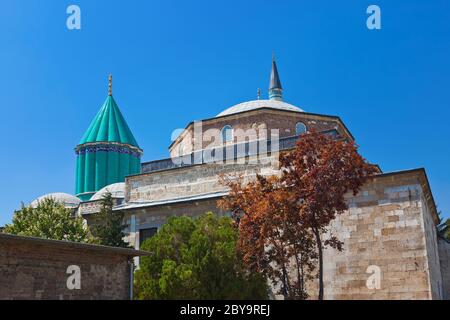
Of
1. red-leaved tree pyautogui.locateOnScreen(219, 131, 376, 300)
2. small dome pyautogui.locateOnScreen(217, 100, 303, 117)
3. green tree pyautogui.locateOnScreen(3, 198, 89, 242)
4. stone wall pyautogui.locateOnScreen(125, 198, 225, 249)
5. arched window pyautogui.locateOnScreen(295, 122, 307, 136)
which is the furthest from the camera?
small dome pyautogui.locateOnScreen(217, 100, 303, 117)

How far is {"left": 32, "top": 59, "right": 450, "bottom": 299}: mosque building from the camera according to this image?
581 inches

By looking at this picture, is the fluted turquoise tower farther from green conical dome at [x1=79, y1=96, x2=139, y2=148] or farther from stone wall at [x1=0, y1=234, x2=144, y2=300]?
stone wall at [x1=0, y1=234, x2=144, y2=300]

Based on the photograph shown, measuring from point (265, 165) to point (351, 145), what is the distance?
6.45 m

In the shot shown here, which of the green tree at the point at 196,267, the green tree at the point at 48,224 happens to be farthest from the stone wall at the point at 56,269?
the green tree at the point at 48,224

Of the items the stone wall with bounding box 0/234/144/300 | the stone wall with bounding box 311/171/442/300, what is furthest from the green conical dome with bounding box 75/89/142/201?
the stone wall with bounding box 0/234/144/300

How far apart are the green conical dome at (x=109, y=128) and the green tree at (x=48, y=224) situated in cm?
1780

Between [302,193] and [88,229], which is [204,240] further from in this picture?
[88,229]

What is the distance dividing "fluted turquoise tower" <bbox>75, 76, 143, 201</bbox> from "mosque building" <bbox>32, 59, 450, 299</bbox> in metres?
9.52

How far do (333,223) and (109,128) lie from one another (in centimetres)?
2534

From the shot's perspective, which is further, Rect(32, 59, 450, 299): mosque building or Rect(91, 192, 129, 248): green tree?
Rect(91, 192, 129, 248): green tree

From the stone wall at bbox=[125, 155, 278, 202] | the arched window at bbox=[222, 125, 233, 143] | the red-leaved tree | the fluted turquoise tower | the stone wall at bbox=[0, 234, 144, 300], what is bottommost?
the stone wall at bbox=[0, 234, 144, 300]

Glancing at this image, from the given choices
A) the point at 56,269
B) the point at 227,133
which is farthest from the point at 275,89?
the point at 56,269

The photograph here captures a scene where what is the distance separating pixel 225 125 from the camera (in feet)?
71.3
